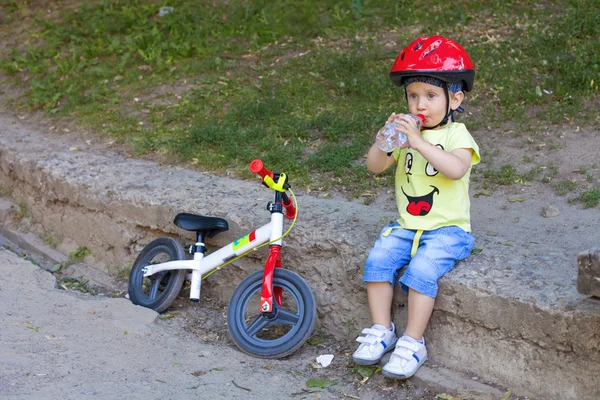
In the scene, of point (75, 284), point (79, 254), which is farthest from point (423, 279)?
point (79, 254)

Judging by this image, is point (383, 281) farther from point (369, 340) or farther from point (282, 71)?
point (282, 71)

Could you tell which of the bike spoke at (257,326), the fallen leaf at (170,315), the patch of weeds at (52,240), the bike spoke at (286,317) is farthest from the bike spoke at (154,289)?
the patch of weeds at (52,240)

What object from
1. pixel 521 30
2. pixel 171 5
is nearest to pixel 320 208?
pixel 521 30

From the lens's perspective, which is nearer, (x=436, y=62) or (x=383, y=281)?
(x=436, y=62)

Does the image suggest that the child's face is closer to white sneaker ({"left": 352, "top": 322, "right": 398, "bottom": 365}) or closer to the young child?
the young child

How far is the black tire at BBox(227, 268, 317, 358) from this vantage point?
3828 mm

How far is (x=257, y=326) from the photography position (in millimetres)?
3951

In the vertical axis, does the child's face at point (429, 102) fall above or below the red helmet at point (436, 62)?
below

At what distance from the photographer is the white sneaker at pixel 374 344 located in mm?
3498

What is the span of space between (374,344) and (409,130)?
0.99 m

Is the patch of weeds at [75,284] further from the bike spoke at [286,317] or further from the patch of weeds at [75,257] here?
the bike spoke at [286,317]

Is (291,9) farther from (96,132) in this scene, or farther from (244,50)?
(96,132)

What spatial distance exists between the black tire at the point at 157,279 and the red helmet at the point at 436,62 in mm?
1826

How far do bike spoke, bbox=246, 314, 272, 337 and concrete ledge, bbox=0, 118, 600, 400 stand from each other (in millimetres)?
356
